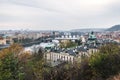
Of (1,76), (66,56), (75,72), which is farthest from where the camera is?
(66,56)

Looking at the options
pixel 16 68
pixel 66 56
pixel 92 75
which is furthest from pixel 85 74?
pixel 66 56

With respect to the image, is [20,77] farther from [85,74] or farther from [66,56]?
[66,56]

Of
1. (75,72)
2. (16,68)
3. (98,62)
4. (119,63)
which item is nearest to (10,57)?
(16,68)

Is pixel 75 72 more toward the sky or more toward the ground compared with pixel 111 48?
more toward the ground

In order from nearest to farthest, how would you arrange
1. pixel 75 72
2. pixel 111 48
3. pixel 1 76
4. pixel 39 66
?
pixel 1 76, pixel 75 72, pixel 111 48, pixel 39 66

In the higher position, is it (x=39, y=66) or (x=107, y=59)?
(x=107, y=59)

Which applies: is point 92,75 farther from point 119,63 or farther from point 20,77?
point 20,77

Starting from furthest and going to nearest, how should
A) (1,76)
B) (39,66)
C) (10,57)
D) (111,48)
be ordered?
(39,66) < (111,48) < (10,57) < (1,76)

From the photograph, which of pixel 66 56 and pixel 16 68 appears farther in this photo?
pixel 66 56

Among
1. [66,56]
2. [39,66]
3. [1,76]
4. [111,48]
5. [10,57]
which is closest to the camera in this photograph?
[1,76]

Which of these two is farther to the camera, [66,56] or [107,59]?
[66,56]
